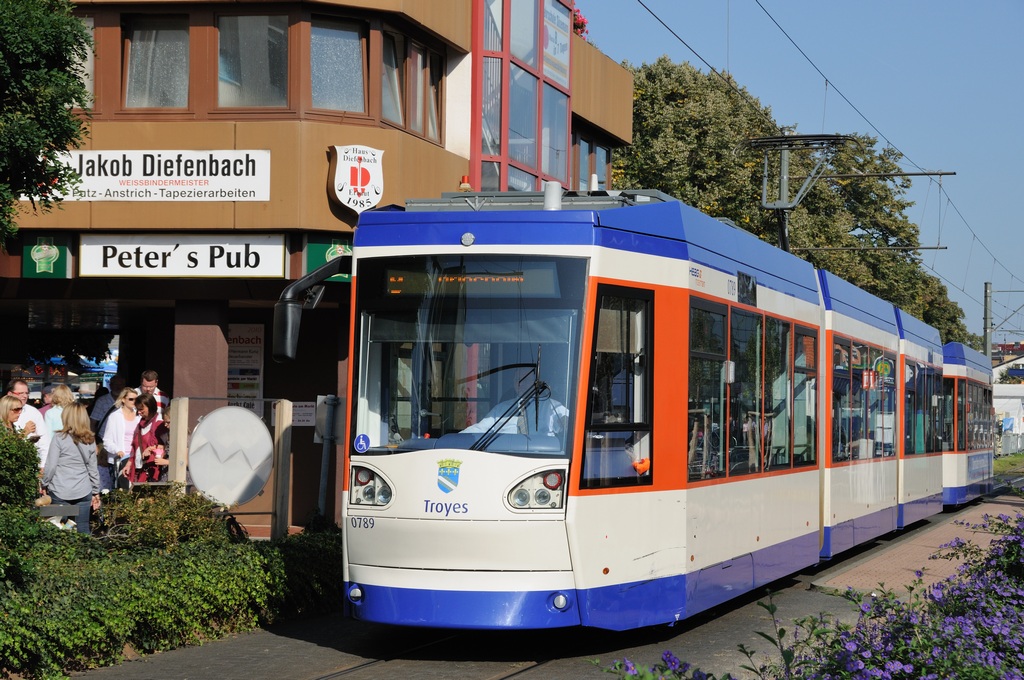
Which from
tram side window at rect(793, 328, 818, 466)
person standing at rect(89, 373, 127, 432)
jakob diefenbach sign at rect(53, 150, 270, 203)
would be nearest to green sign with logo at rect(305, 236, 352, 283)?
jakob diefenbach sign at rect(53, 150, 270, 203)

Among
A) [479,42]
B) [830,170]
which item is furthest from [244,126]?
[830,170]

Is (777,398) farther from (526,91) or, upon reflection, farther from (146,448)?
(526,91)

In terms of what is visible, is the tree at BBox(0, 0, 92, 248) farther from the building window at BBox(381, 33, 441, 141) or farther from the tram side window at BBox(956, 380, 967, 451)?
the tram side window at BBox(956, 380, 967, 451)

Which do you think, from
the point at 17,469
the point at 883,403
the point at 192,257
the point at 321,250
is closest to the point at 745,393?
the point at 17,469

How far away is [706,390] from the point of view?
36.3ft

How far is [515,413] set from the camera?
31.2 feet

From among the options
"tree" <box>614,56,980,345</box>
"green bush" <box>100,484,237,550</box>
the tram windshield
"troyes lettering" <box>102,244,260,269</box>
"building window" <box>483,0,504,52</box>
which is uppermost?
"tree" <box>614,56,980,345</box>

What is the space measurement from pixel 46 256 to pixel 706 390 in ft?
35.8

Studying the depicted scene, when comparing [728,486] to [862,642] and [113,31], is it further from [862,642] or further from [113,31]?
[113,31]

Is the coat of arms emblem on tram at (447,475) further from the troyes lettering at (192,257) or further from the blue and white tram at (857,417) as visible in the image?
the troyes lettering at (192,257)

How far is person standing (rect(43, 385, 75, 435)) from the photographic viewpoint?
14066 mm

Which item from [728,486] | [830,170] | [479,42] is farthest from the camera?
[830,170]

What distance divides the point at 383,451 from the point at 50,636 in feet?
7.94

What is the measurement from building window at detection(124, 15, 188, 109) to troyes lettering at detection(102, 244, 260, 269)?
6.23 feet
